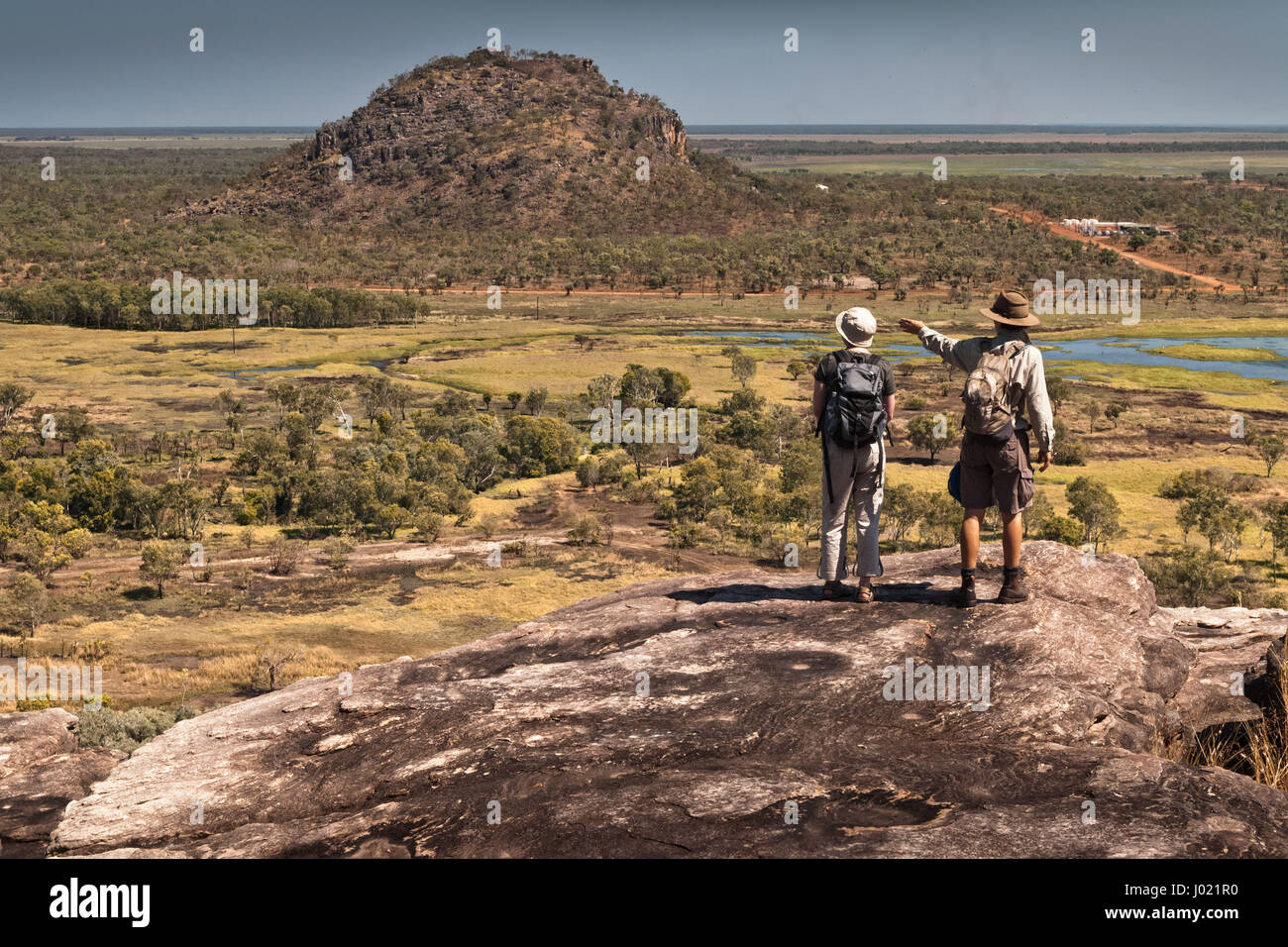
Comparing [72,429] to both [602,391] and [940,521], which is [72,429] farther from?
[940,521]

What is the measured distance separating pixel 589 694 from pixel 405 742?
1.61 meters

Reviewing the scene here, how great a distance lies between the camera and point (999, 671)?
A: 1005cm

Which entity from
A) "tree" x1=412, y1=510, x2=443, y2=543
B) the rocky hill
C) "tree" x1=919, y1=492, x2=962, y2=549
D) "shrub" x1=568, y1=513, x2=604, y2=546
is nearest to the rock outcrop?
"shrub" x1=568, y1=513, x2=604, y2=546

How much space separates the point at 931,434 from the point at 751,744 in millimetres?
54089

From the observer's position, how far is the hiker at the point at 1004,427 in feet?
35.6

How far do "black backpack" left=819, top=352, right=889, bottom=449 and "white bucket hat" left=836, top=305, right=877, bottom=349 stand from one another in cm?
16

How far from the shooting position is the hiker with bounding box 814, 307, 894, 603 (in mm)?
11414

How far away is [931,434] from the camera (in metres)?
61.0

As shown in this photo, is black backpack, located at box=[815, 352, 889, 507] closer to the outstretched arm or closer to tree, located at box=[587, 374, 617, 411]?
the outstretched arm

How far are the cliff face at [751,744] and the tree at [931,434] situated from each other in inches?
1934

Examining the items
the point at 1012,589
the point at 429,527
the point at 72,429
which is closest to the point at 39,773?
the point at 1012,589
